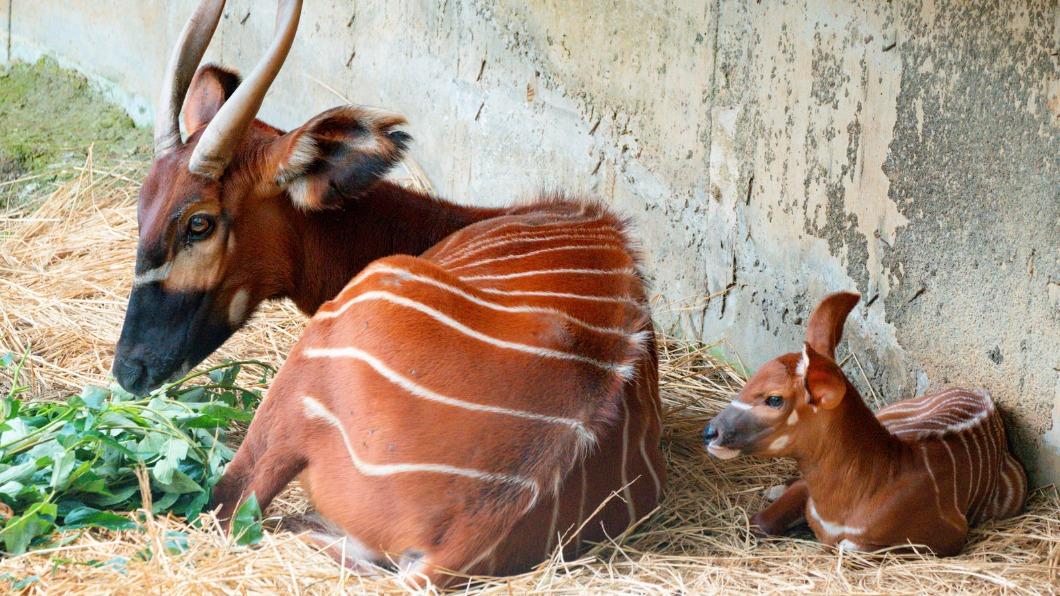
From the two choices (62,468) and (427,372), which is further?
(62,468)

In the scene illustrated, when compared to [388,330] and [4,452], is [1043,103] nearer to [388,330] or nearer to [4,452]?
[388,330]

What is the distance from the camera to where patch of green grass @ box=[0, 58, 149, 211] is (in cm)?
673

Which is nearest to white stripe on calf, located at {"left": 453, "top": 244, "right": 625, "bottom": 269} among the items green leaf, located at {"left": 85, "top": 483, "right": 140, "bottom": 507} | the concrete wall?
the concrete wall

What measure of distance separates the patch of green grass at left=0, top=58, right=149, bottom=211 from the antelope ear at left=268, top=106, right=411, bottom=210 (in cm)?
361

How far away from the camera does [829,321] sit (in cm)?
326

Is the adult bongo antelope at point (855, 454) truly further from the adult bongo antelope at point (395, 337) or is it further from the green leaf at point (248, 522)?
the green leaf at point (248, 522)

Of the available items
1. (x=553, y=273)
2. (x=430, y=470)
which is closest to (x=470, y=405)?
(x=430, y=470)

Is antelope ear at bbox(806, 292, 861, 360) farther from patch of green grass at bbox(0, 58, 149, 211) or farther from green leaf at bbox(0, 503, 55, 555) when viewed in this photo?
patch of green grass at bbox(0, 58, 149, 211)

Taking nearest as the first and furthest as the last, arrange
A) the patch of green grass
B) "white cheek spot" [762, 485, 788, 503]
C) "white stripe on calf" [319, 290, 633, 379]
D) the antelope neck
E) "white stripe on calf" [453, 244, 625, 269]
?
"white stripe on calf" [319, 290, 633, 379] < "white stripe on calf" [453, 244, 625, 269] < "white cheek spot" [762, 485, 788, 503] < the antelope neck < the patch of green grass

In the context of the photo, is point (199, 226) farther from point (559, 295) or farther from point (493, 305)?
point (559, 295)

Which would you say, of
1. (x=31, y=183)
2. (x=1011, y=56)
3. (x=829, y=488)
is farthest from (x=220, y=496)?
(x=31, y=183)

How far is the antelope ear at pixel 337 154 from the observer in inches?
134

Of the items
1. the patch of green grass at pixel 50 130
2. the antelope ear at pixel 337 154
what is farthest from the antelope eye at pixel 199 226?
the patch of green grass at pixel 50 130

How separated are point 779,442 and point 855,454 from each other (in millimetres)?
201
